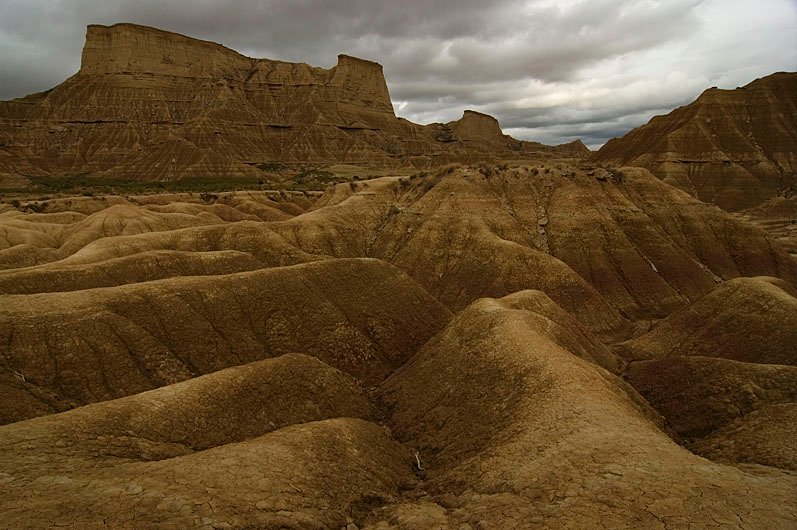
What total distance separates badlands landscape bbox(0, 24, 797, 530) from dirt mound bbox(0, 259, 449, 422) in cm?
14

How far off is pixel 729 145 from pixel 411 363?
14073 cm

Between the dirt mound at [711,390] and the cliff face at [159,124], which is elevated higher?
the cliff face at [159,124]

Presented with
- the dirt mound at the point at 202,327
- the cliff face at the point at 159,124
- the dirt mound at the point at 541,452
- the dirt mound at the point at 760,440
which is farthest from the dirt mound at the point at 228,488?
the cliff face at the point at 159,124

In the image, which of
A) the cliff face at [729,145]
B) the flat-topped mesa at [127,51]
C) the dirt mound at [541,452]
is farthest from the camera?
the flat-topped mesa at [127,51]

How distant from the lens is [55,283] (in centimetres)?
3222

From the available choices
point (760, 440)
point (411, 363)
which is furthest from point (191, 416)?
point (760, 440)

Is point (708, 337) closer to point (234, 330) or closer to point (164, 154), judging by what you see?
point (234, 330)

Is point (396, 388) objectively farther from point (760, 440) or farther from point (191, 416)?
point (760, 440)

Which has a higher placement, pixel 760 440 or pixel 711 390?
pixel 760 440

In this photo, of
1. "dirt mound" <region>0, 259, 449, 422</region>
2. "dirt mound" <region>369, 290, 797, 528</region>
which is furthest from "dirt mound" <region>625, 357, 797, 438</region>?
"dirt mound" <region>0, 259, 449, 422</region>

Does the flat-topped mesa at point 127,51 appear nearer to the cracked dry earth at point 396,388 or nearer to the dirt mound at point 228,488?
the cracked dry earth at point 396,388

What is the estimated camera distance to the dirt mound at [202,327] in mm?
23219

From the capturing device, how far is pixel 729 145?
126000 mm

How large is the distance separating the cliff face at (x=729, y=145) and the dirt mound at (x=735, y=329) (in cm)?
9758
